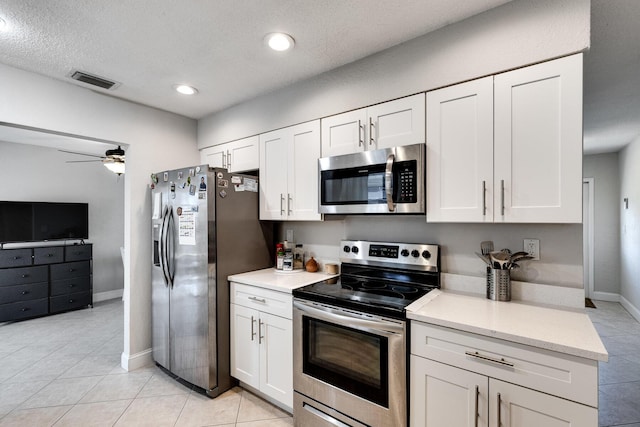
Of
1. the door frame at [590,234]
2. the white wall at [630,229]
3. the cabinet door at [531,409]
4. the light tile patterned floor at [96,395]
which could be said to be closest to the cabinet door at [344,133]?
the cabinet door at [531,409]

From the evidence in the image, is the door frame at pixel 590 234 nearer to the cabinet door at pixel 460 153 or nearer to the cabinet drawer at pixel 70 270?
the cabinet door at pixel 460 153

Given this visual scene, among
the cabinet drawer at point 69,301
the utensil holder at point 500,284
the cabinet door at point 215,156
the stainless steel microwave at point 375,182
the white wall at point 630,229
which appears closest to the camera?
the utensil holder at point 500,284

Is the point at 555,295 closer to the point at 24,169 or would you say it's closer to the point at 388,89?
the point at 388,89

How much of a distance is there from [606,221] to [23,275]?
29.1ft

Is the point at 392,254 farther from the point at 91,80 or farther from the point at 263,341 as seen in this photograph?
the point at 91,80

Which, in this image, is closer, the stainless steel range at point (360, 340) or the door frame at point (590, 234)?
the stainless steel range at point (360, 340)

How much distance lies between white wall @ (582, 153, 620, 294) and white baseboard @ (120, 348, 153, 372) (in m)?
6.65

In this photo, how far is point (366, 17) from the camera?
170 centimetres

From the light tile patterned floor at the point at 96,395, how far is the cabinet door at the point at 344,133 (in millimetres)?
1950


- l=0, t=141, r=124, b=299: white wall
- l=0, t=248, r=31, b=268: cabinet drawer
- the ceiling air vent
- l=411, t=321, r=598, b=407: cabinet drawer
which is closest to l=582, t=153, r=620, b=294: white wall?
l=411, t=321, r=598, b=407: cabinet drawer

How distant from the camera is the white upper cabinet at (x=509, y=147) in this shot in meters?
1.46

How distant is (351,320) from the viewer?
1726 mm

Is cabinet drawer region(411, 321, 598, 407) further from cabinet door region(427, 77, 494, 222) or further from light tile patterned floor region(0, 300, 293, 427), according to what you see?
light tile patterned floor region(0, 300, 293, 427)

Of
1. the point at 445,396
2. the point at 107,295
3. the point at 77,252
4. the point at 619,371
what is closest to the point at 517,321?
the point at 445,396
